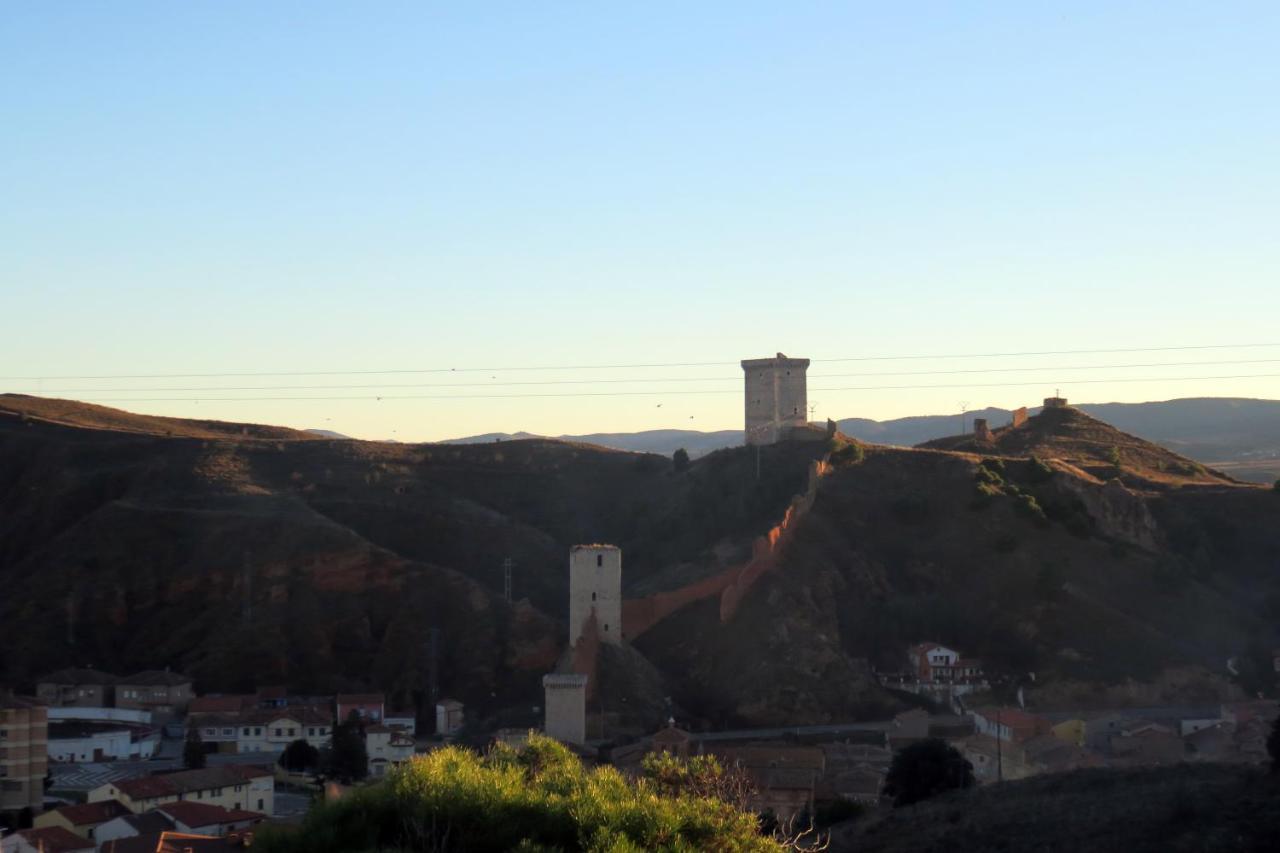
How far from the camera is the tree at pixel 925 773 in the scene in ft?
120

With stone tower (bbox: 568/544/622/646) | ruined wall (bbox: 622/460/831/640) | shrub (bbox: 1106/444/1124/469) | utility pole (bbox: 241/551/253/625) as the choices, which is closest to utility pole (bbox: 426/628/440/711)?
stone tower (bbox: 568/544/622/646)

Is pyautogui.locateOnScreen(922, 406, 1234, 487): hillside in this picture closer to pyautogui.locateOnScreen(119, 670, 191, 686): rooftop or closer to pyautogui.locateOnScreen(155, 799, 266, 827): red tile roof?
pyautogui.locateOnScreen(119, 670, 191, 686): rooftop

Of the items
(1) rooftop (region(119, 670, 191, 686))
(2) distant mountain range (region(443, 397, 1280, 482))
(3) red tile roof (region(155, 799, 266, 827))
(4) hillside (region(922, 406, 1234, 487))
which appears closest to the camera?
(3) red tile roof (region(155, 799, 266, 827))

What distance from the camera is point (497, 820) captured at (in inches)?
677

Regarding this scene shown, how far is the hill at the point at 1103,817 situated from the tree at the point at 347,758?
46.4ft

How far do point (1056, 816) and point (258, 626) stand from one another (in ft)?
101

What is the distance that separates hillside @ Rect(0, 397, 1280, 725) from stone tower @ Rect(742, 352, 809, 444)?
5.37 ft

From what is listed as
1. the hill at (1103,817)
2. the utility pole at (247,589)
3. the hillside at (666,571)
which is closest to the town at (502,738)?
the hillside at (666,571)

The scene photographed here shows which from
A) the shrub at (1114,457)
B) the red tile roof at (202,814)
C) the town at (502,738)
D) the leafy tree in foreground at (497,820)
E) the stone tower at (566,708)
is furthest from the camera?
the shrub at (1114,457)

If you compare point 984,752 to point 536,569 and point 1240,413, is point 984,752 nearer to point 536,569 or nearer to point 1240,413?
point 536,569

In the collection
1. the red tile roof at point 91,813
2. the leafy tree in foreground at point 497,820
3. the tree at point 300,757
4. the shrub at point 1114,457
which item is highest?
the shrub at point 1114,457

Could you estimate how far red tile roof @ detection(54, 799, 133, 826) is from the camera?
112 ft

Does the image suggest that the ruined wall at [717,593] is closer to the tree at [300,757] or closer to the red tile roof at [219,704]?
the tree at [300,757]

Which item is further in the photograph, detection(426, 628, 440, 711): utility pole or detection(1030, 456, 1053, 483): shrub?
detection(1030, 456, 1053, 483): shrub
